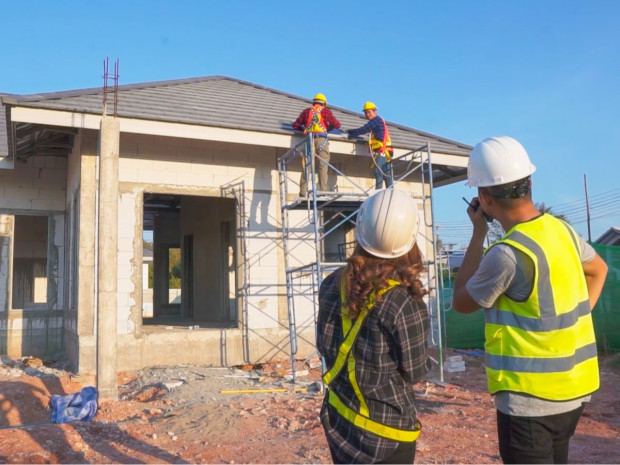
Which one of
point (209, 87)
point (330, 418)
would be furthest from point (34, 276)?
point (330, 418)

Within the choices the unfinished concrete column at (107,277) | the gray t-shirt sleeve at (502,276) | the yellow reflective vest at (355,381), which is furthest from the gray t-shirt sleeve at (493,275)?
the unfinished concrete column at (107,277)

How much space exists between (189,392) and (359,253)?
6009 mm

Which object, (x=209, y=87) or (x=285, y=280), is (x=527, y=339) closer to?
(x=285, y=280)

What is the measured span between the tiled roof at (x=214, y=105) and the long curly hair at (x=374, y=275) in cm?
728

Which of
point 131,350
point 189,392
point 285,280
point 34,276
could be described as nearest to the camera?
point 189,392

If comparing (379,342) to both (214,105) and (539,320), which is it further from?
(214,105)

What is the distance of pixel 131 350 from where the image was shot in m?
9.05

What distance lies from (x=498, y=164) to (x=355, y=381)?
104cm

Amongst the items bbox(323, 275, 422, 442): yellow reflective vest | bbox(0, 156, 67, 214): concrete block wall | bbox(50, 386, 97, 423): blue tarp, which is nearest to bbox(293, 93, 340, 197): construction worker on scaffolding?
bbox(50, 386, 97, 423): blue tarp

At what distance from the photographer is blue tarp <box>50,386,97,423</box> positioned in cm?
644

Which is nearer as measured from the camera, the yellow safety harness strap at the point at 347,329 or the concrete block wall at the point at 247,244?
the yellow safety harness strap at the point at 347,329

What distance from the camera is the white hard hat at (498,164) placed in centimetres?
227

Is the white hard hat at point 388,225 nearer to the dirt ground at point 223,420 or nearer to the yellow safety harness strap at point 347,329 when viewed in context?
the yellow safety harness strap at point 347,329

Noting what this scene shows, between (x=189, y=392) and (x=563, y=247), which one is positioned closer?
(x=563, y=247)
